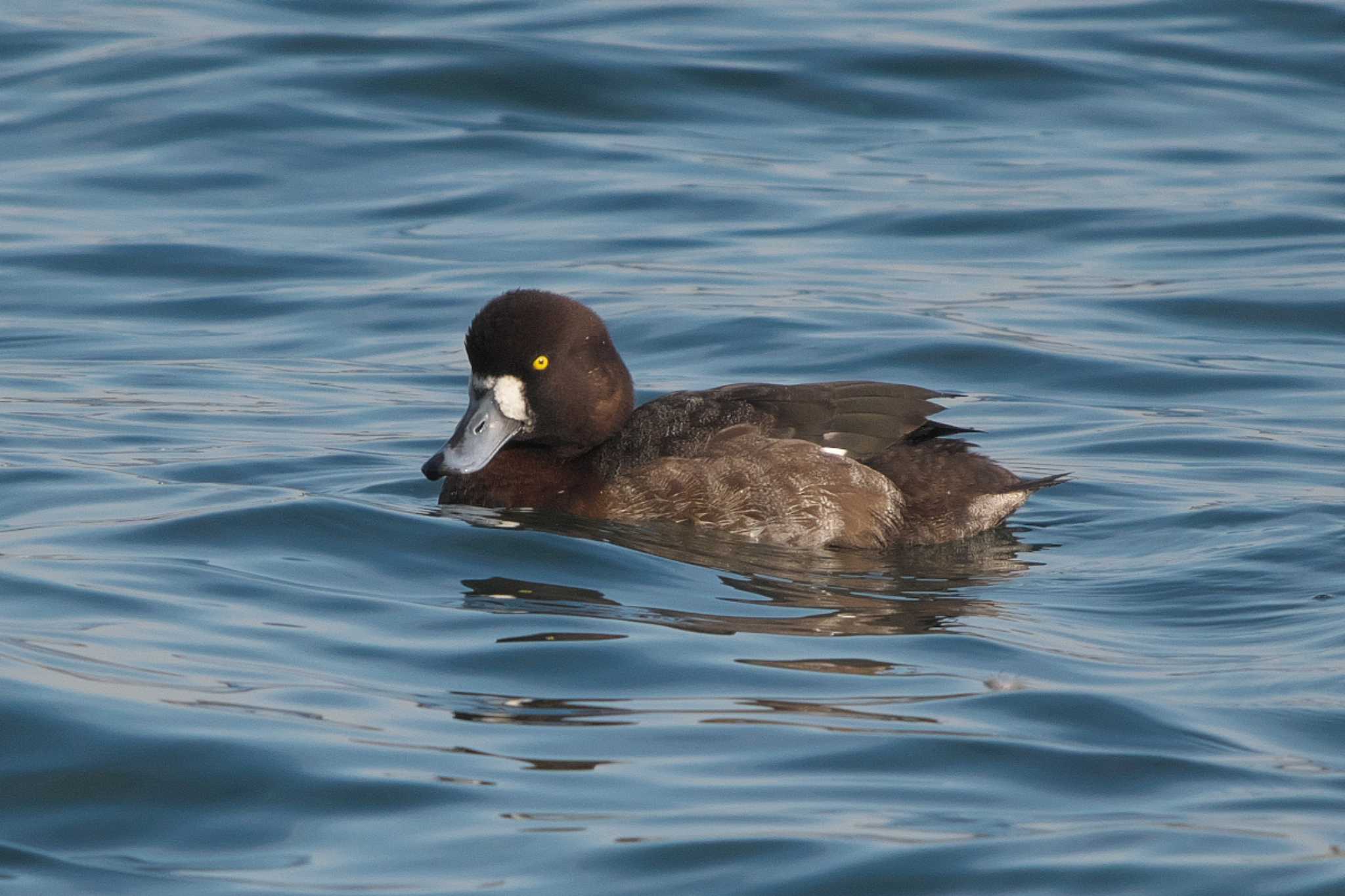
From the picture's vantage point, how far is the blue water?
4.54 meters

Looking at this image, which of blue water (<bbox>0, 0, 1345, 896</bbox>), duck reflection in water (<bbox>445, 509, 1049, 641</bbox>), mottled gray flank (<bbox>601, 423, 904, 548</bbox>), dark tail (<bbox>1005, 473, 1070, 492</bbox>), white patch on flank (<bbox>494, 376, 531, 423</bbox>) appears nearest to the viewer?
blue water (<bbox>0, 0, 1345, 896</bbox>)

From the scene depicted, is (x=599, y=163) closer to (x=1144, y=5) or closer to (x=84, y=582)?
(x=1144, y=5)

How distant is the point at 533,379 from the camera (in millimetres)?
7738

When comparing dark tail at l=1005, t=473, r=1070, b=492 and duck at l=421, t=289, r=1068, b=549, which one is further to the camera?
dark tail at l=1005, t=473, r=1070, b=492

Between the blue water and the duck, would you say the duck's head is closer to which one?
the duck

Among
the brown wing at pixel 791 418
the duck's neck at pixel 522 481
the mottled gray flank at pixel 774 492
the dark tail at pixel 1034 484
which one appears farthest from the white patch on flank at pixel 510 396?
the dark tail at pixel 1034 484

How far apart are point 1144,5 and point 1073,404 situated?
31.8ft

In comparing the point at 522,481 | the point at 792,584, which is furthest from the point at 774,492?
the point at 522,481

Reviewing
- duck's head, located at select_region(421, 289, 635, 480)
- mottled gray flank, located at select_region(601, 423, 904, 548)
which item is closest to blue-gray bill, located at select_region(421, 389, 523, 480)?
duck's head, located at select_region(421, 289, 635, 480)

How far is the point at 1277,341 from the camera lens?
444 inches

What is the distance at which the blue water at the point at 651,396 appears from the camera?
14.9ft

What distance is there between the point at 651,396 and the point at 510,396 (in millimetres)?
2394

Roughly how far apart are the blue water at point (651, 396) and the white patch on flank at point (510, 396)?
0.52 meters

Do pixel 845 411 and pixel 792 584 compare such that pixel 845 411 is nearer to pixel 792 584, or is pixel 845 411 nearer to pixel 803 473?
pixel 803 473
